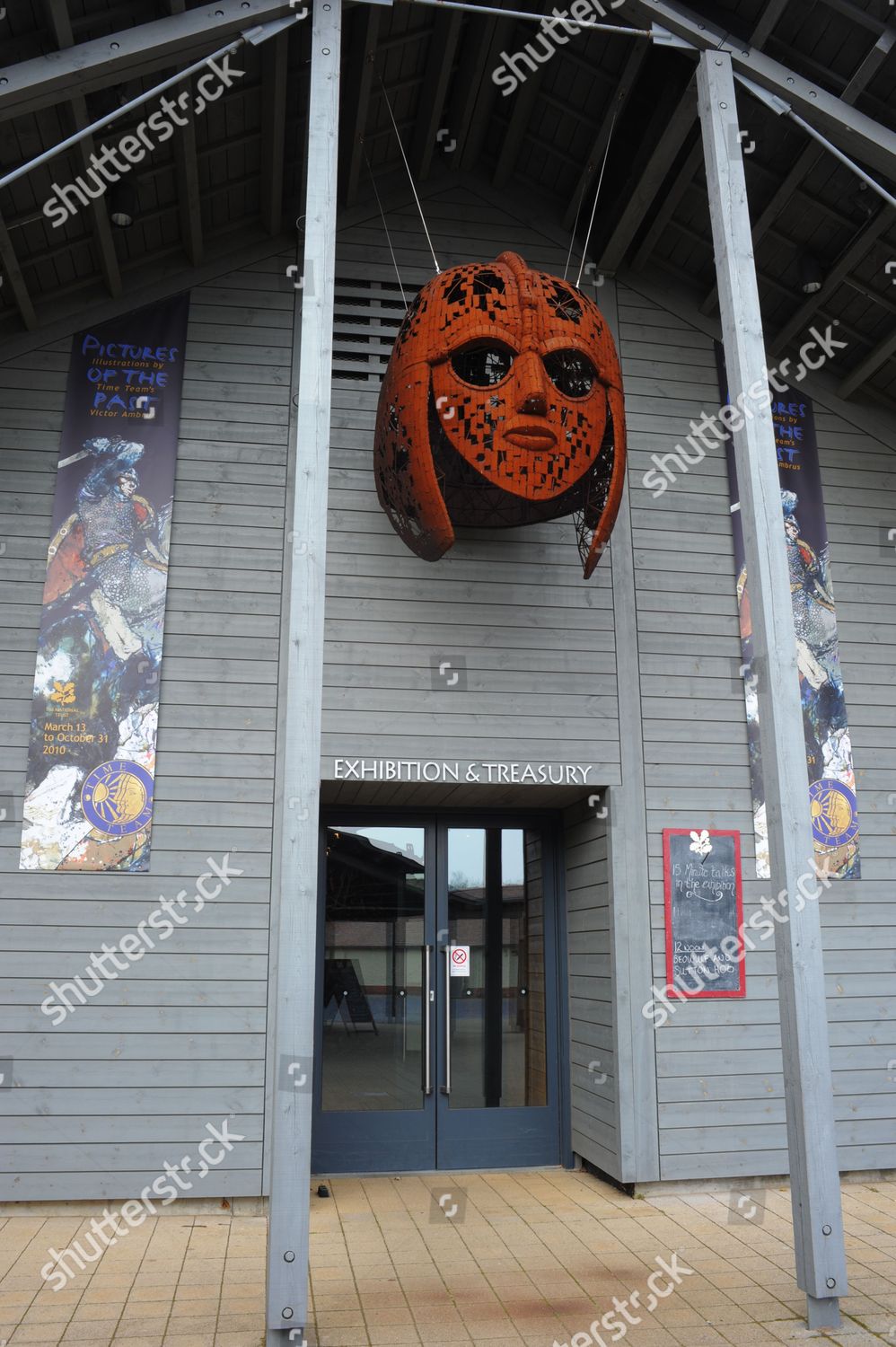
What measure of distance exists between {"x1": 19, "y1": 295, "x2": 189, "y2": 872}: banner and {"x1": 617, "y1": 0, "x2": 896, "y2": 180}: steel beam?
2876 mm

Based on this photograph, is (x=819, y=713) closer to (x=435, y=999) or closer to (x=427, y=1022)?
(x=435, y=999)

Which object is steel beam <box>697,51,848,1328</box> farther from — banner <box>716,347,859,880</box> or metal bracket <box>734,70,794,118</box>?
banner <box>716,347,859,880</box>

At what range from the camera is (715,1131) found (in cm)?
533

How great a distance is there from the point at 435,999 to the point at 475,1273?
186cm

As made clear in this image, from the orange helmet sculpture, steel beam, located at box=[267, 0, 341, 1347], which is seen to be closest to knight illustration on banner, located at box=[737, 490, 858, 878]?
the orange helmet sculpture

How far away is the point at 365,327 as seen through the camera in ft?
19.6

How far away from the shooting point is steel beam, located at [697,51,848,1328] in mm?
3641

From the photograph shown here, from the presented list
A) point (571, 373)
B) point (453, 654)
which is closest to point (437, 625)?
point (453, 654)

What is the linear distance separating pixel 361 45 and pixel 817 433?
3.39 metres

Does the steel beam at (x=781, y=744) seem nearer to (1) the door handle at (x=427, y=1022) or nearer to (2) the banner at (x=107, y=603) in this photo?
(1) the door handle at (x=427, y=1022)

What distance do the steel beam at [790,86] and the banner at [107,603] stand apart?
2.88m

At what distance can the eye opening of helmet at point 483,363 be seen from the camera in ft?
15.2

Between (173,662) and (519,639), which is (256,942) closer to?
(173,662)

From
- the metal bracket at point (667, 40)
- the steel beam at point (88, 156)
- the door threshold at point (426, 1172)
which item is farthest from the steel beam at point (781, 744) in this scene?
the steel beam at point (88, 156)
